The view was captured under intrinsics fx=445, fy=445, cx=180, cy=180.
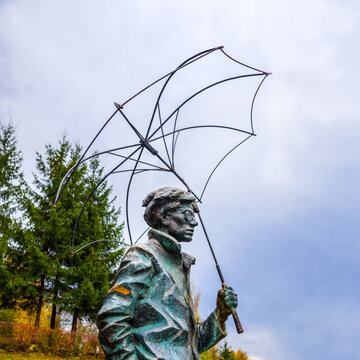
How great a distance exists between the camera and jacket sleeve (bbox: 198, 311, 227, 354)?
3.62 m

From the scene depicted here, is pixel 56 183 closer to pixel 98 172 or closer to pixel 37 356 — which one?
pixel 98 172

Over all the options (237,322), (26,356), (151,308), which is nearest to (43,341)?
(26,356)

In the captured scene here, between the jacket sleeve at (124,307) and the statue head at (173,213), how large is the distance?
37 centimetres

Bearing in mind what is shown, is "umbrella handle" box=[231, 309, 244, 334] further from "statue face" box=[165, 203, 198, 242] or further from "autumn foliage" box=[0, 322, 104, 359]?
"autumn foliage" box=[0, 322, 104, 359]

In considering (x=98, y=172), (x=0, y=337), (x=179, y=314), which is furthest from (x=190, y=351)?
(x=98, y=172)

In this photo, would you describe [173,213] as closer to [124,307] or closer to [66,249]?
[124,307]

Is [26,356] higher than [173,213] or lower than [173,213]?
higher

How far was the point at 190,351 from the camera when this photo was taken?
322 cm

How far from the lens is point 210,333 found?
11.9 ft

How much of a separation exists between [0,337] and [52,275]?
3.25 m

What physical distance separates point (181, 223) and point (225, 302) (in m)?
0.72

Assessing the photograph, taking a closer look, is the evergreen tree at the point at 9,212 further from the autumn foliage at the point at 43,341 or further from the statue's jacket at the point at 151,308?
the statue's jacket at the point at 151,308

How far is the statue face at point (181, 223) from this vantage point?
3586 mm

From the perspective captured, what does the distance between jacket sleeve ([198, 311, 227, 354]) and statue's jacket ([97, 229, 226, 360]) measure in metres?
0.07
